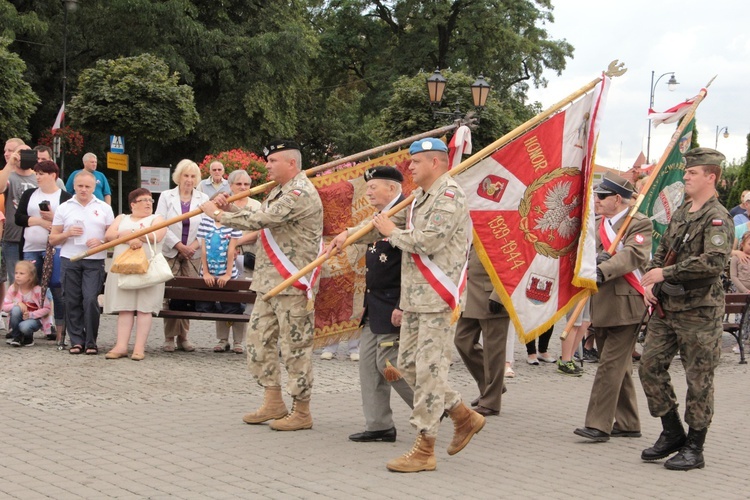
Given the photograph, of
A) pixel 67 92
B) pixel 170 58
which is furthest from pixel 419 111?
pixel 67 92

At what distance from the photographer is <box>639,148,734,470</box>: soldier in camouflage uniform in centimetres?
688

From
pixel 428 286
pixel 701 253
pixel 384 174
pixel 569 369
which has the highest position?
pixel 384 174

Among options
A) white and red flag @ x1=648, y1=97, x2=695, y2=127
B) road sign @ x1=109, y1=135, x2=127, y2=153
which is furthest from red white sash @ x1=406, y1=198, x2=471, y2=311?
road sign @ x1=109, y1=135, x2=127, y2=153

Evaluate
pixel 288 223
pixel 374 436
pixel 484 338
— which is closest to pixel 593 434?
pixel 484 338

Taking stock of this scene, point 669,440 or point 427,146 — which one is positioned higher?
point 427,146

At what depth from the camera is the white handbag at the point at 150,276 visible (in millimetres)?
10695

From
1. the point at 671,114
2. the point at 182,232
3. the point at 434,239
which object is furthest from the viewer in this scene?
the point at 182,232

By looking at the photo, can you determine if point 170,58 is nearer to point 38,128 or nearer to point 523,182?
point 38,128

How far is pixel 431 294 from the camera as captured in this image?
664 cm

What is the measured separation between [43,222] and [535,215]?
6.12 metres

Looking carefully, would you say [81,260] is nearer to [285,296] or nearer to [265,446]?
[285,296]

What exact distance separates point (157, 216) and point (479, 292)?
387 centimetres

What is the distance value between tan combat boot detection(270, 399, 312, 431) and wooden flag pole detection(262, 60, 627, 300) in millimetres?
876

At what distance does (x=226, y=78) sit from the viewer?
38.2 m
